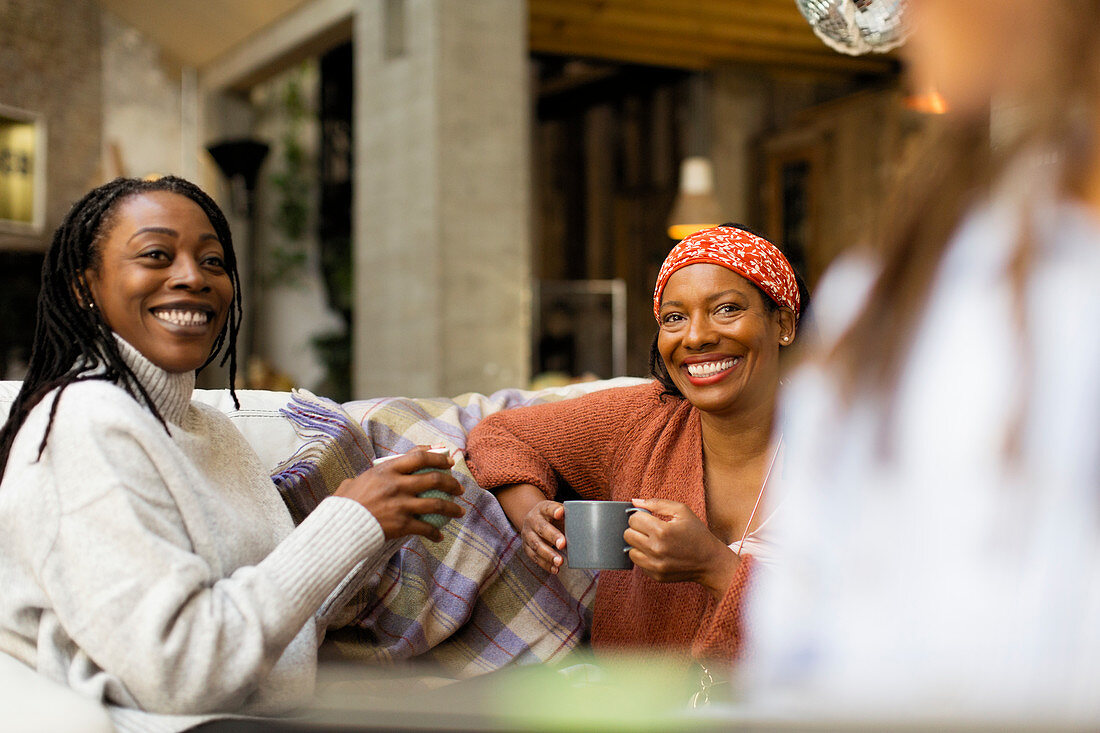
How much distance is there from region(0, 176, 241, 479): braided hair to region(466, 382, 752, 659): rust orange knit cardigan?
830mm

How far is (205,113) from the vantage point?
8430mm

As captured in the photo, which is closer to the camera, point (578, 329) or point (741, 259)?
point (741, 259)

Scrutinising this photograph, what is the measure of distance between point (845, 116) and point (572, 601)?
6.26m

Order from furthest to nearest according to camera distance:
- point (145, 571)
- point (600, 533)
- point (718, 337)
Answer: point (718, 337) < point (600, 533) < point (145, 571)

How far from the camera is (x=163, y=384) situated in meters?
1.32

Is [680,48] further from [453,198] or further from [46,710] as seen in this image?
[46,710]

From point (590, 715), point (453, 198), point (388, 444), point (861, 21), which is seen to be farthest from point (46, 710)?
point (453, 198)

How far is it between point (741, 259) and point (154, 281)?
100cm

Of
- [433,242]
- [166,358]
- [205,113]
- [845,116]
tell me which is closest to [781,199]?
[845,116]

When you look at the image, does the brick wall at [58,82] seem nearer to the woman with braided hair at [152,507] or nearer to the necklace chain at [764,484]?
the woman with braided hair at [152,507]

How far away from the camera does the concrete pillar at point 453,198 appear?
5230mm

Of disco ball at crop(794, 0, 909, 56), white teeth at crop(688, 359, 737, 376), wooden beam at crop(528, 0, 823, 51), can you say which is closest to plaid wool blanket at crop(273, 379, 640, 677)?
white teeth at crop(688, 359, 737, 376)

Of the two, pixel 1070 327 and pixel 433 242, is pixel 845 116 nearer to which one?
pixel 433 242

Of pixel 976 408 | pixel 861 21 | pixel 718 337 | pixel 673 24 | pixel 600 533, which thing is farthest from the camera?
pixel 673 24
